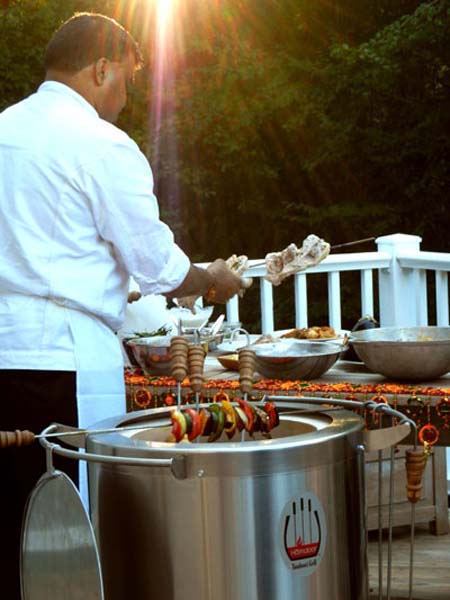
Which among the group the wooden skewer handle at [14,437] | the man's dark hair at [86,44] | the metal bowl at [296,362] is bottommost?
the wooden skewer handle at [14,437]

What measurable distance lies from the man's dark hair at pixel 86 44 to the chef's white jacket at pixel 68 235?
0.17m

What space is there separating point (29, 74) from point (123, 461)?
10.9 meters

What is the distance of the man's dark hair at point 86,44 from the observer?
2662 mm

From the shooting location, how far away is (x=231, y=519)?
188 centimetres

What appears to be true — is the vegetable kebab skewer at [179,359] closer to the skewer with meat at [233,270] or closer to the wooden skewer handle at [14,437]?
the wooden skewer handle at [14,437]

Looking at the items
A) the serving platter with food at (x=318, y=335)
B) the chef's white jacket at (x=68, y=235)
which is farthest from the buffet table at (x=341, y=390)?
the chef's white jacket at (x=68, y=235)

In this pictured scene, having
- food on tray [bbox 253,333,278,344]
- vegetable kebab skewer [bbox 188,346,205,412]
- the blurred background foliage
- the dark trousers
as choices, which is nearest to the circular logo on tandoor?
vegetable kebab skewer [bbox 188,346,205,412]

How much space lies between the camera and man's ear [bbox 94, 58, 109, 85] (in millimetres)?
2688

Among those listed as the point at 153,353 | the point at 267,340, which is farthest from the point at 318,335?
the point at 153,353

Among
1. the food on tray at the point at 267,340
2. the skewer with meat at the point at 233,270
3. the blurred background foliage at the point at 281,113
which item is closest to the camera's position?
the food on tray at the point at 267,340

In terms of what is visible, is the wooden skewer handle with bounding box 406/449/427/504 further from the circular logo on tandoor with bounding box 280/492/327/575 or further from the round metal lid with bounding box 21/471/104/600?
the round metal lid with bounding box 21/471/104/600

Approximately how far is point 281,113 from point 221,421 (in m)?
11.0

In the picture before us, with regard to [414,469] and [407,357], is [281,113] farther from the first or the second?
[414,469]

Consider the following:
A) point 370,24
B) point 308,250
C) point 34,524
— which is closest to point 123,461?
point 34,524
